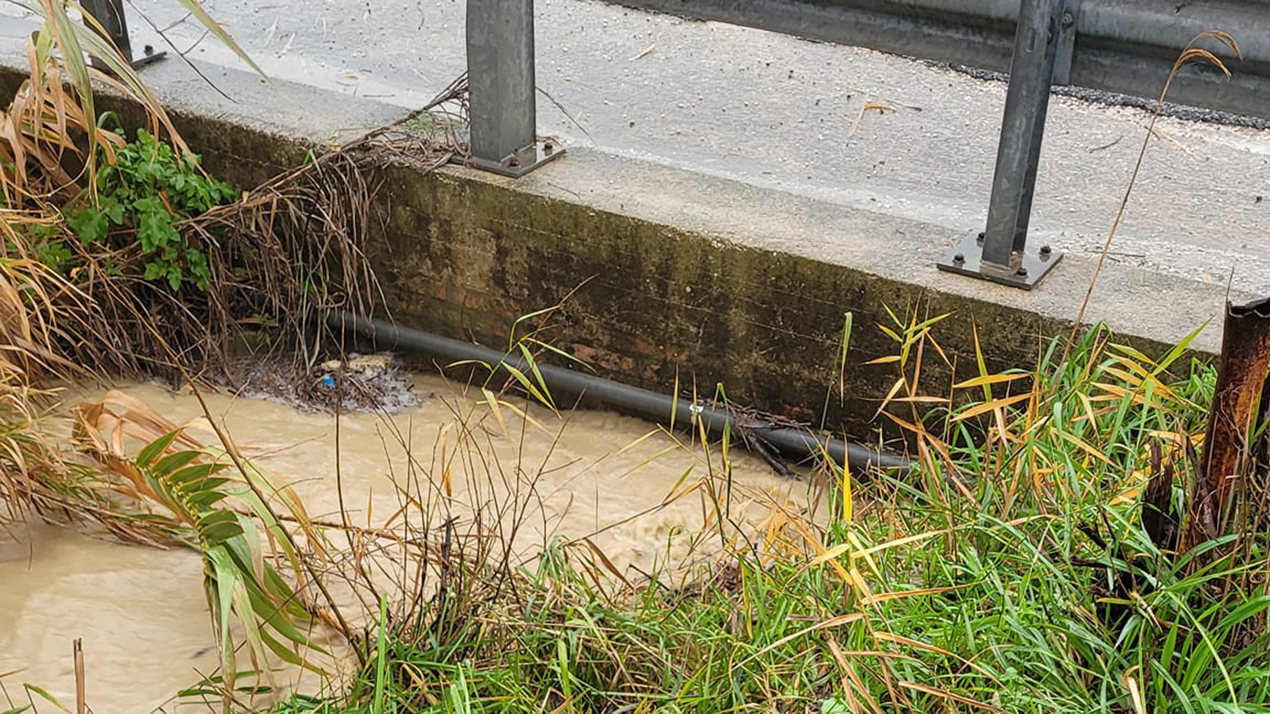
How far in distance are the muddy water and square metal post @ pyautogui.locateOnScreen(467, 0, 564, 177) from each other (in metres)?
0.72

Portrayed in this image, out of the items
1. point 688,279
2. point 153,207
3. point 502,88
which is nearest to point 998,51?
point 688,279

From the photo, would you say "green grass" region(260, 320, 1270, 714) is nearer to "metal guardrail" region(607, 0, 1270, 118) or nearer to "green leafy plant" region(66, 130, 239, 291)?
"metal guardrail" region(607, 0, 1270, 118)

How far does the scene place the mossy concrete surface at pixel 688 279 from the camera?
10.7 feet

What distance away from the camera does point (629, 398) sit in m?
3.71

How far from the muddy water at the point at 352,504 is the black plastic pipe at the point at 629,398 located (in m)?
0.08

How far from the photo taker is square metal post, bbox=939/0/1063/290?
300cm

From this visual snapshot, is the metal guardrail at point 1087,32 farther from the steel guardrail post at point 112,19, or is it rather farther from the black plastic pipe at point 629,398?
the steel guardrail post at point 112,19

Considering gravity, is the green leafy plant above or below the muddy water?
above

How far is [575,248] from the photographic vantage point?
3625mm

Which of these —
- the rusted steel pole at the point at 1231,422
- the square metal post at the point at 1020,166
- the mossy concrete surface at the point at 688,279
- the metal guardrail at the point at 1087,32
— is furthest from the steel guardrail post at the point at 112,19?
the rusted steel pole at the point at 1231,422

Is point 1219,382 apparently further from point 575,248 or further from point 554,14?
point 554,14

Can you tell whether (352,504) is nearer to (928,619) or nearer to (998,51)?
(928,619)

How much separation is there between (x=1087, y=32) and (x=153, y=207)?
8.05 ft

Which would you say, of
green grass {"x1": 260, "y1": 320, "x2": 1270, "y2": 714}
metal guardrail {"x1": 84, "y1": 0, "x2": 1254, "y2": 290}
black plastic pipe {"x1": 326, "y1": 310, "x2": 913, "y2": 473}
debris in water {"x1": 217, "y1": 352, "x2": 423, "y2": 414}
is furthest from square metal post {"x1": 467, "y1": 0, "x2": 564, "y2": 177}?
green grass {"x1": 260, "y1": 320, "x2": 1270, "y2": 714}
